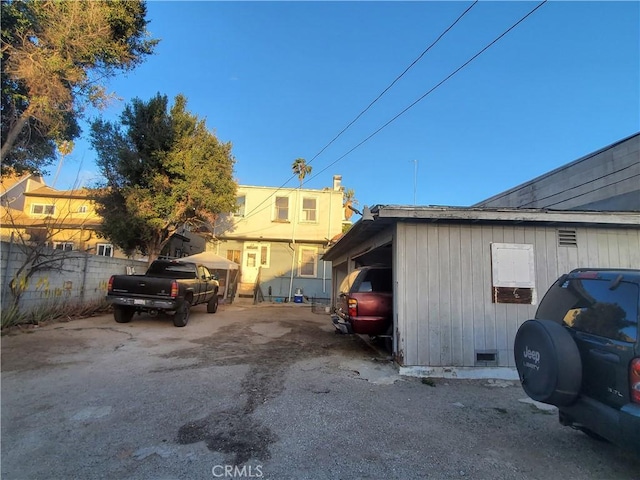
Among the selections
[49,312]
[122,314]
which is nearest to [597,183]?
[122,314]

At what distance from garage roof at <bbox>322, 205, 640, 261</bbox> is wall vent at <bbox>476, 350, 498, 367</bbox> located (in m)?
2.34

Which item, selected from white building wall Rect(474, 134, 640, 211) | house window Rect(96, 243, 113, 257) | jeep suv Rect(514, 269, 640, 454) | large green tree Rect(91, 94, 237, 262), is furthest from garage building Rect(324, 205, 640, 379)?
house window Rect(96, 243, 113, 257)

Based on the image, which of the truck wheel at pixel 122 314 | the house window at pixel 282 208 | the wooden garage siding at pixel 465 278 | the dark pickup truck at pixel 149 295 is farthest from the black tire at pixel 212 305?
the wooden garage siding at pixel 465 278

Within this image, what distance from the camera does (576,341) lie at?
10.7ft

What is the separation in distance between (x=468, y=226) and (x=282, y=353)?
4495 mm

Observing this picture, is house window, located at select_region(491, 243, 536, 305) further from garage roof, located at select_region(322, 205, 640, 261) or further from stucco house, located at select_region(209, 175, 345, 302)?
stucco house, located at select_region(209, 175, 345, 302)

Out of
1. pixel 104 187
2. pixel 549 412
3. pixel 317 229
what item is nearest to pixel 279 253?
pixel 317 229

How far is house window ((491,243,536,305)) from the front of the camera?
676cm

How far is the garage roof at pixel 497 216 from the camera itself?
6434 millimetres

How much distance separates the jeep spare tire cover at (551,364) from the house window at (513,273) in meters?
3.35

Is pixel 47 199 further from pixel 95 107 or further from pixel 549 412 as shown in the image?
pixel 549 412

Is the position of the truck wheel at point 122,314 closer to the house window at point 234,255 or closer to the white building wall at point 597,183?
the house window at point 234,255

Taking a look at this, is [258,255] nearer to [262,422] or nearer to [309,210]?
[309,210]

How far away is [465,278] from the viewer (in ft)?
22.1
